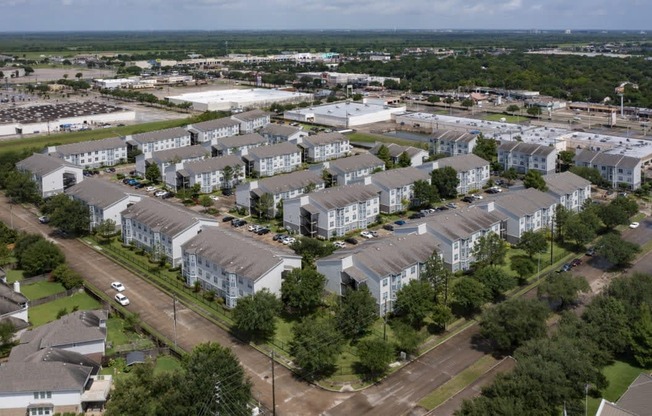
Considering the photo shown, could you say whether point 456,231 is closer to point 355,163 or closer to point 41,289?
point 355,163

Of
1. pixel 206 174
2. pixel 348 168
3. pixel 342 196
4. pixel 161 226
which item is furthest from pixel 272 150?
pixel 161 226

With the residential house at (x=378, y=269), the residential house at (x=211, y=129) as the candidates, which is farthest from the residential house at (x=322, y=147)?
the residential house at (x=378, y=269)

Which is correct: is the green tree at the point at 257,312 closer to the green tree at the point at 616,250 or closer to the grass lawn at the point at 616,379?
the grass lawn at the point at 616,379

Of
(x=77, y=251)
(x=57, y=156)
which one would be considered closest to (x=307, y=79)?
(x=57, y=156)

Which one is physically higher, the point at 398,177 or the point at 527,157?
the point at 527,157

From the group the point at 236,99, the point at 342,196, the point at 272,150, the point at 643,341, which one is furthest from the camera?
the point at 236,99

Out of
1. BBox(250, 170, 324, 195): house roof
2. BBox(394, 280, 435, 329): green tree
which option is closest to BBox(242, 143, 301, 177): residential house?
BBox(250, 170, 324, 195): house roof

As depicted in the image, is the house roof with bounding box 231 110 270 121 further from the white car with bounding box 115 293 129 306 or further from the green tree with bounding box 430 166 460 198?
the white car with bounding box 115 293 129 306

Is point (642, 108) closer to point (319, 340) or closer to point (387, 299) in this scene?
point (387, 299)
